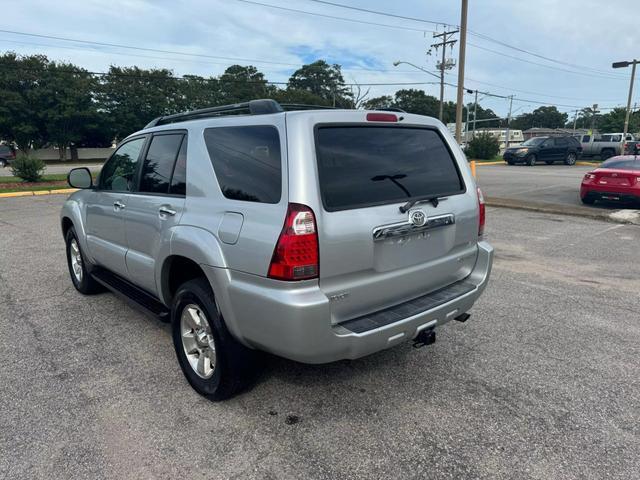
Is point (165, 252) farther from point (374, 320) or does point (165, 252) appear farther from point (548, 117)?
point (548, 117)

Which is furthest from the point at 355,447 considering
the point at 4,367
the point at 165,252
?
the point at 4,367

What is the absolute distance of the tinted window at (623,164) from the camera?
35.6 ft

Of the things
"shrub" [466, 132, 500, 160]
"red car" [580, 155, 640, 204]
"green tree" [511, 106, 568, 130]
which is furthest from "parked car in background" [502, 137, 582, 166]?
"green tree" [511, 106, 568, 130]

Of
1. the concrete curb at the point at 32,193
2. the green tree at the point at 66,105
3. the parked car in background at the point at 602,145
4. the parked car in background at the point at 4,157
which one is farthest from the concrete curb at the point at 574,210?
the green tree at the point at 66,105

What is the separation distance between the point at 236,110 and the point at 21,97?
4859 cm

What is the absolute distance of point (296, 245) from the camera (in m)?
2.38

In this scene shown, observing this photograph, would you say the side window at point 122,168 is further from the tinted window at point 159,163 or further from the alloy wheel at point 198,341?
the alloy wheel at point 198,341

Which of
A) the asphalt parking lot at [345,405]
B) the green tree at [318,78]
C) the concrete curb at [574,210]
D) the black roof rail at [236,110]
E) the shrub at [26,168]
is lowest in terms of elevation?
the asphalt parking lot at [345,405]

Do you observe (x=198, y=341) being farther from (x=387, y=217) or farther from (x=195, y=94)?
(x=195, y=94)

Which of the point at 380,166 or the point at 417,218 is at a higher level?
the point at 380,166

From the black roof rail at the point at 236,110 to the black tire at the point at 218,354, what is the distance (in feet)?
3.81

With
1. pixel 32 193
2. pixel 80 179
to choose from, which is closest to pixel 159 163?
pixel 80 179

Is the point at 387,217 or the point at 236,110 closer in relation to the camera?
the point at 387,217

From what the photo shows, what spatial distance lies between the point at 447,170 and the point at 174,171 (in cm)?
199
